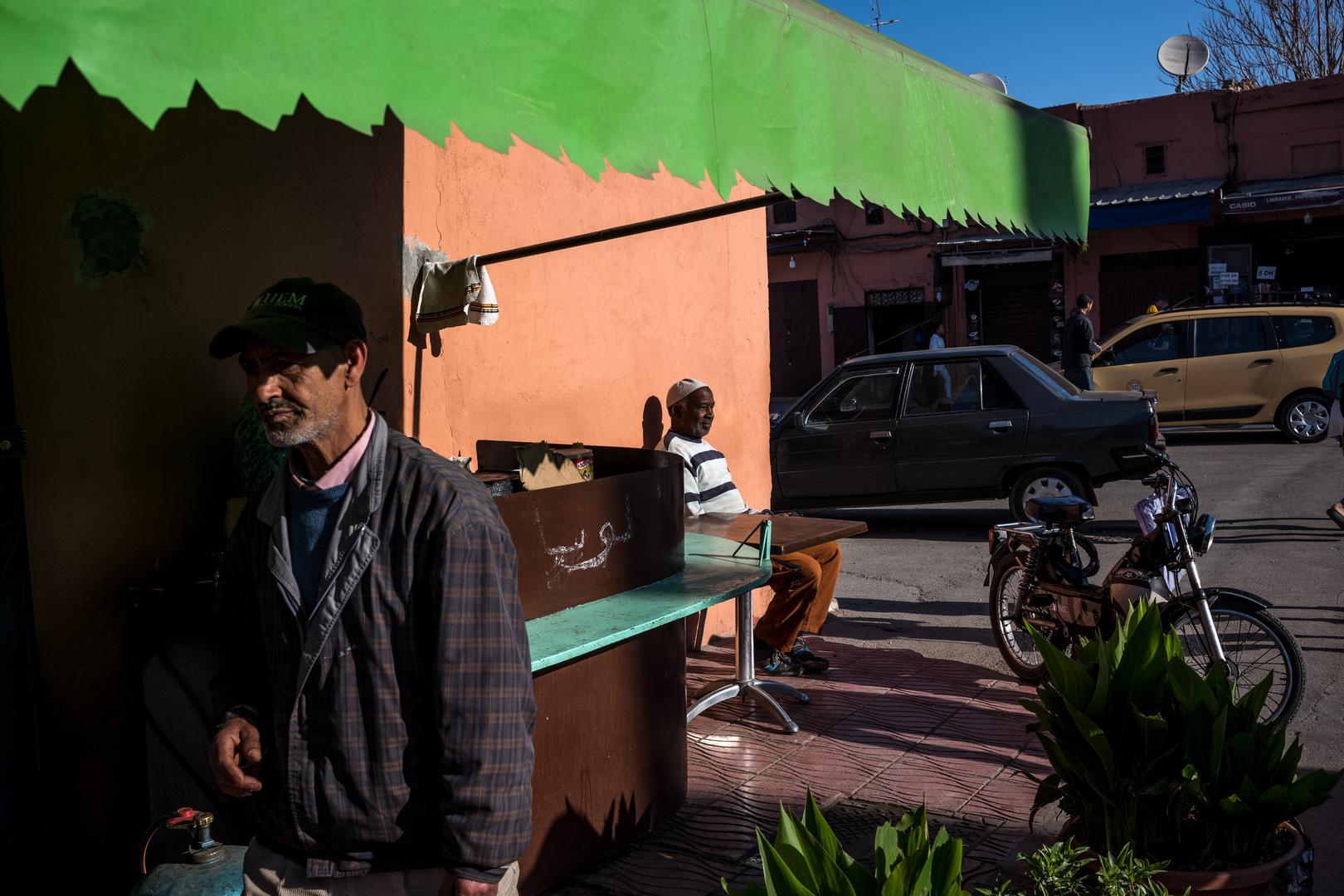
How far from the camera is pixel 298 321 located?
1900 mm

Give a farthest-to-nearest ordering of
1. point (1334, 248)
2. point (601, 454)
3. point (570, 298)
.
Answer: point (1334, 248) < point (570, 298) < point (601, 454)

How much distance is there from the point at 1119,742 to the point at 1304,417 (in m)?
12.9

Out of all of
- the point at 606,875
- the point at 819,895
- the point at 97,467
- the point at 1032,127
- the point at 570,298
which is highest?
the point at 1032,127

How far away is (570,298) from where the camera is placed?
5234 millimetres

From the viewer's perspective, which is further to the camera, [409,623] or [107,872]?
[107,872]

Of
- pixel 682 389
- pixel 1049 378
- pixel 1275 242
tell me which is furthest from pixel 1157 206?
pixel 682 389

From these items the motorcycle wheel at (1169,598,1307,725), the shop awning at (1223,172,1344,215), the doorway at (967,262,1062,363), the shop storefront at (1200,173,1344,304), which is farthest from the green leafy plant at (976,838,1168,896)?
the doorway at (967,262,1062,363)

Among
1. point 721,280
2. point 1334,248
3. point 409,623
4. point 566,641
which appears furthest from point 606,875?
point 1334,248

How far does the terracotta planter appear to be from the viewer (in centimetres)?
250

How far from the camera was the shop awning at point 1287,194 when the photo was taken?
19156 millimetres

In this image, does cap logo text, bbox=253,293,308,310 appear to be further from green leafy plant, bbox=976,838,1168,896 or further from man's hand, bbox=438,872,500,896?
green leafy plant, bbox=976,838,1168,896

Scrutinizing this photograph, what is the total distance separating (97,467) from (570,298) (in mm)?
2432

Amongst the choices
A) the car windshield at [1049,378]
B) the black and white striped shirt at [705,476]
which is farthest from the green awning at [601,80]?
the car windshield at [1049,378]

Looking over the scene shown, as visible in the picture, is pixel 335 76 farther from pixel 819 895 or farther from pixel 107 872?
pixel 107 872
